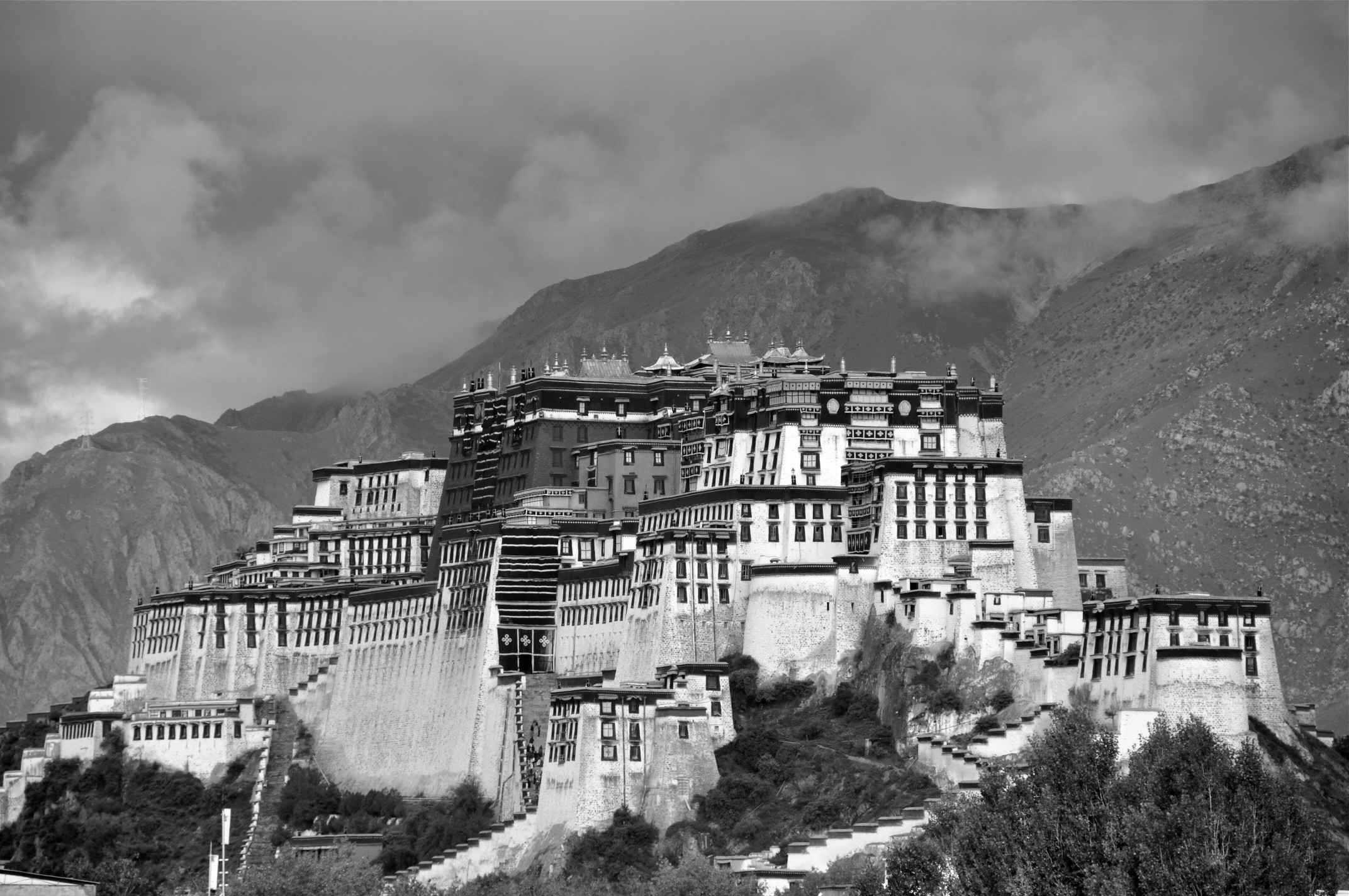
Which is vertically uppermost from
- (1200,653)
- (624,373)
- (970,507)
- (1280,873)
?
(624,373)

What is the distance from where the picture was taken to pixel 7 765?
6826 inches

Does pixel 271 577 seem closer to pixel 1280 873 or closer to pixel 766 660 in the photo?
pixel 766 660

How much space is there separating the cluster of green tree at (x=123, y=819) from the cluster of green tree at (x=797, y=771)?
112ft

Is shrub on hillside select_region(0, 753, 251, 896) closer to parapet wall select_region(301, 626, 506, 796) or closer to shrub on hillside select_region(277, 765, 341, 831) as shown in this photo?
shrub on hillside select_region(277, 765, 341, 831)

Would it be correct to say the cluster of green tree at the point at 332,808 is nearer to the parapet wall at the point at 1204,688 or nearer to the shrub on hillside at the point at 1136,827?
the parapet wall at the point at 1204,688

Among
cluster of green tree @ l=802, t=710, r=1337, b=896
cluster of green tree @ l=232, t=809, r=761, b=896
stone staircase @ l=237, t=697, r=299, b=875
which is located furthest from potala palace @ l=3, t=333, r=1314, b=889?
cluster of green tree @ l=802, t=710, r=1337, b=896

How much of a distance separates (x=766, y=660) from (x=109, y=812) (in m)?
44.0

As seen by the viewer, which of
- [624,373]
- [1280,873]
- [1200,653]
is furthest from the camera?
[624,373]

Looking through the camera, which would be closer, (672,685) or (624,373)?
(672,685)

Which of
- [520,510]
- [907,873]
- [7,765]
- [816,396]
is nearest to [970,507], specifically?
[816,396]

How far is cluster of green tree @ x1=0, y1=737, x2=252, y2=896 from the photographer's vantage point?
485ft

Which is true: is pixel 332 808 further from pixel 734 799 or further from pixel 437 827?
pixel 734 799

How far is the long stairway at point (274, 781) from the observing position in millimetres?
143750

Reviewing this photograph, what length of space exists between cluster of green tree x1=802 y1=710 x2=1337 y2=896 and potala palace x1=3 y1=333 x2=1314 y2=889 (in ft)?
47.0
